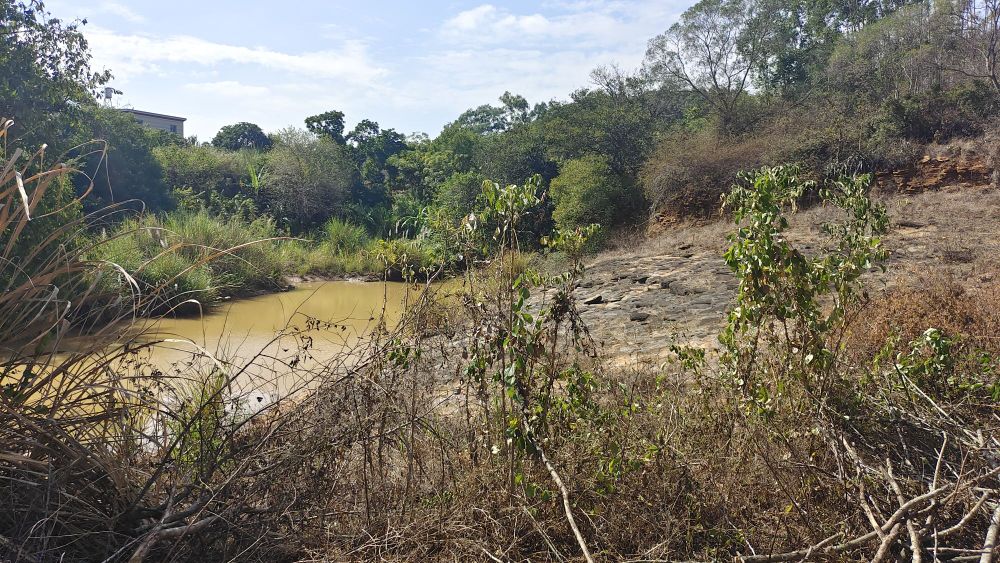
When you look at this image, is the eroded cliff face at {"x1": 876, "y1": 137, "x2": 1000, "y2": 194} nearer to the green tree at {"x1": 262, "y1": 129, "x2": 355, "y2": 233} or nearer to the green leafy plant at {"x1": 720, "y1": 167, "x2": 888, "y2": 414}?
the green leafy plant at {"x1": 720, "y1": 167, "x2": 888, "y2": 414}

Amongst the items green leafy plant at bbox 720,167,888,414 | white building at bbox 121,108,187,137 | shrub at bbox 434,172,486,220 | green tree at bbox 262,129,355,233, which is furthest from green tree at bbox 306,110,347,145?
green leafy plant at bbox 720,167,888,414

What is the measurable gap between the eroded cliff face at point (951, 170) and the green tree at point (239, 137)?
2962cm

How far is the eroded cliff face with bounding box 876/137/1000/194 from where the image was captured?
14.4m

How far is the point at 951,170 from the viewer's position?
14977mm

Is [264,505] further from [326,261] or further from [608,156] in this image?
[608,156]

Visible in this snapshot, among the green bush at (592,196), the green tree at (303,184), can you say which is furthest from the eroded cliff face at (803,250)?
the green tree at (303,184)

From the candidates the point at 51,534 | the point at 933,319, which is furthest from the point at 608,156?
the point at 51,534

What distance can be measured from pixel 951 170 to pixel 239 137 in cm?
3214

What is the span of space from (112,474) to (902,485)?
2664 mm

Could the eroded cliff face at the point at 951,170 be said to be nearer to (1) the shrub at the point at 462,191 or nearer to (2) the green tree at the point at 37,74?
(1) the shrub at the point at 462,191

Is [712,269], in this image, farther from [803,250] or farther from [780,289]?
[780,289]

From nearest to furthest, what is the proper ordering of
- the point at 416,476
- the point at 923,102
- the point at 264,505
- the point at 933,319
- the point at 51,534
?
the point at 51,534, the point at 264,505, the point at 416,476, the point at 933,319, the point at 923,102

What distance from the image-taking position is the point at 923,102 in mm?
16453

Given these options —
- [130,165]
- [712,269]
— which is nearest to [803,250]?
[712,269]
